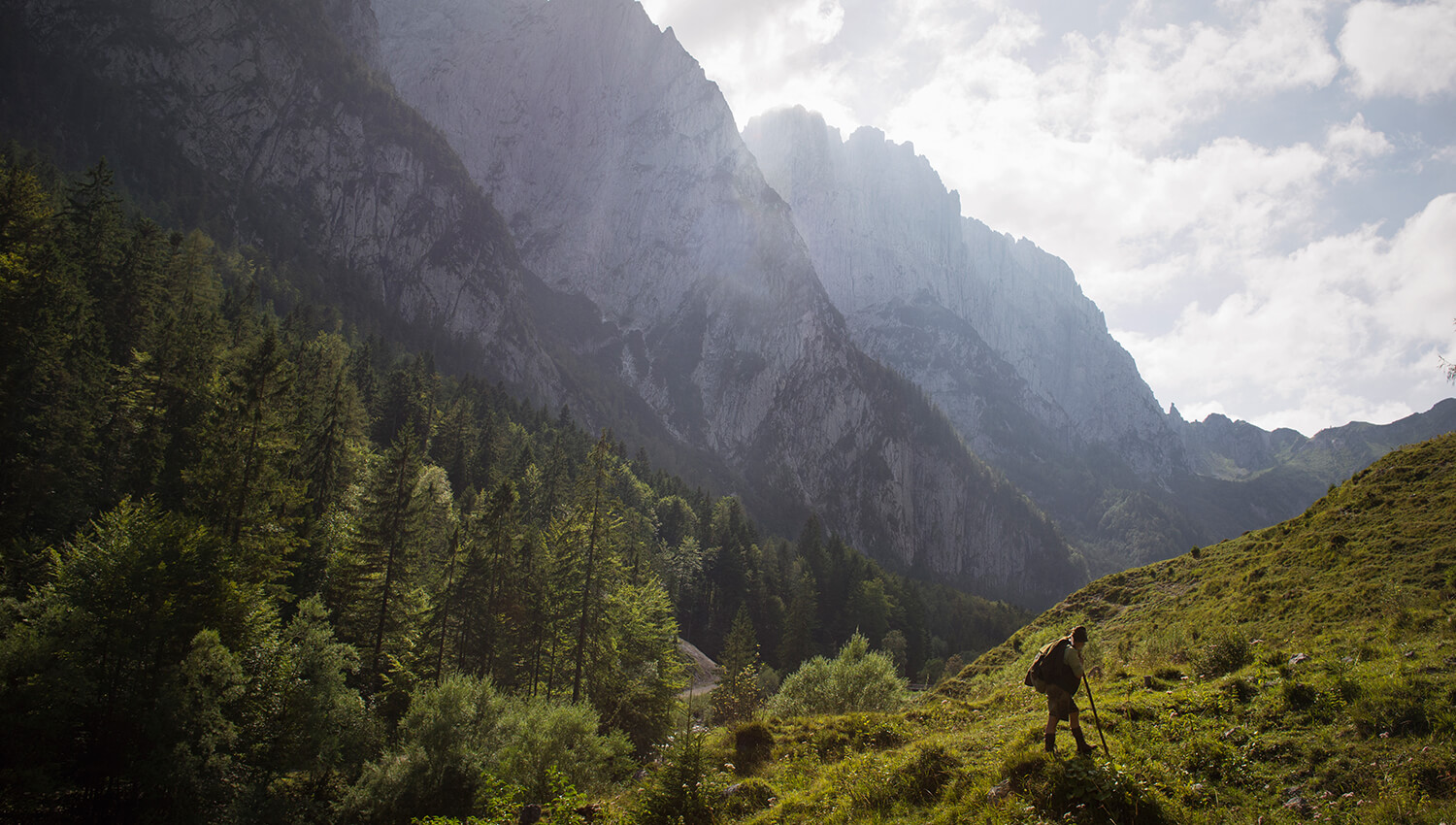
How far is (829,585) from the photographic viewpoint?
97.3 meters

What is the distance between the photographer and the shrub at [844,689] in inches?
1209

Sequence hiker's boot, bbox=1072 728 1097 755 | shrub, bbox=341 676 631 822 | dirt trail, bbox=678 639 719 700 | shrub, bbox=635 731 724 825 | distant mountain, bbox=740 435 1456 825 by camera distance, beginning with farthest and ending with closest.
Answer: dirt trail, bbox=678 639 719 700 → shrub, bbox=341 676 631 822 → shrub, bbox=635 731 724 825 → hiker's boot, bbox=1072 728 1097 755 → distant mountain, bbox=740 435 1456 825

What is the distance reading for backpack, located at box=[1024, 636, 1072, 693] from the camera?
10.4 m

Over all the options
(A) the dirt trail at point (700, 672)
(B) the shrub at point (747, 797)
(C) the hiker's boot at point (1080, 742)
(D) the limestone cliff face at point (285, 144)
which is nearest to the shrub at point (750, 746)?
(B) the shrub at point (747, 797)

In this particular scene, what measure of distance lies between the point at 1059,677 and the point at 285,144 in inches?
8497

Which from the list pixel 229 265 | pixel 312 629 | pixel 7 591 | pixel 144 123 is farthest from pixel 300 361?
pixel 144 123

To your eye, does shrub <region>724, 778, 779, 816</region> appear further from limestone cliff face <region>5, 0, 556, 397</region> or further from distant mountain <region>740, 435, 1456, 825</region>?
limestone cliff face <region>5, 0, 556, 397</region>

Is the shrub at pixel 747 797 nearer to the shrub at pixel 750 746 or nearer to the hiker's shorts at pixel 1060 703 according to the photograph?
the shrub at pixel 750 746

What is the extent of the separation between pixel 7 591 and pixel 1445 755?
4381 cm

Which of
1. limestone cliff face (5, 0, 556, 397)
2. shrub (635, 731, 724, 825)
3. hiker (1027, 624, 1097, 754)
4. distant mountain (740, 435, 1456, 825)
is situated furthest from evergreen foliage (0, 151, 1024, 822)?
limestone cliff face (5, 0, 556, 397)

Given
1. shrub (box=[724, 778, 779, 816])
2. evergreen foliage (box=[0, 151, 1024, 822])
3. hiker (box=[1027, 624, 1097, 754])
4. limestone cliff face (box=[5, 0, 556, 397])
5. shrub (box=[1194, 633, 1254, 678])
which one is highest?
A: limestone cliff face (box=[5, 0, 556, 397])

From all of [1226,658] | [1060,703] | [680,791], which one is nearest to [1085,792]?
[1060,703]

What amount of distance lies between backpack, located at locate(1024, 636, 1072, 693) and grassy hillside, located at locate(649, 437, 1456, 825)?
114 cm

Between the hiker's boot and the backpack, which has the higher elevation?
the backpack
